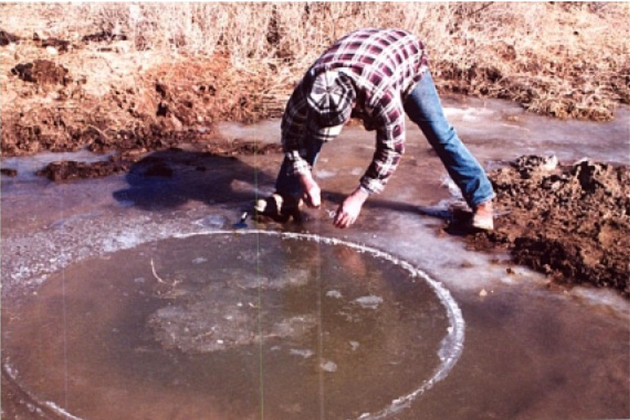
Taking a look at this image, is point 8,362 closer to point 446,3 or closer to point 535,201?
point 535,201

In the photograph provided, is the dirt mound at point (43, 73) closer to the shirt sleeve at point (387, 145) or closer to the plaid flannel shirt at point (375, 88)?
the plaid flannel shirt at point (375, 88)

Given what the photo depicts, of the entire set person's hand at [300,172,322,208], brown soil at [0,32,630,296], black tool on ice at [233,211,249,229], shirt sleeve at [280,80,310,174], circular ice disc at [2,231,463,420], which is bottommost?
circular ice disc at [2,231,463,420]

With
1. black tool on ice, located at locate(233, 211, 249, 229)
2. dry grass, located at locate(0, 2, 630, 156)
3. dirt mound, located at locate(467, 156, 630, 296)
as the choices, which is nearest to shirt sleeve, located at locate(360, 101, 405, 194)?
dirt mound, located at locate(467, 156, 630, 296)

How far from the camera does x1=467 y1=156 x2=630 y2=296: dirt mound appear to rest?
4270 millimetres

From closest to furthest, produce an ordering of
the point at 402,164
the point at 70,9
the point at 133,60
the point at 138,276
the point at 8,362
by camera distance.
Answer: the point at 8,362 → the point at 138,276 → the point at 402,164 → the point at 133,60 → the point at 70,9

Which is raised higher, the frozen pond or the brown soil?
the brown soil

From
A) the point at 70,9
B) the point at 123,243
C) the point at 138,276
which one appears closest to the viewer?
the point at 138,276

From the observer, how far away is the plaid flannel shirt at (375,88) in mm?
3471

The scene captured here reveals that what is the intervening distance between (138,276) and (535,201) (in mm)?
2553

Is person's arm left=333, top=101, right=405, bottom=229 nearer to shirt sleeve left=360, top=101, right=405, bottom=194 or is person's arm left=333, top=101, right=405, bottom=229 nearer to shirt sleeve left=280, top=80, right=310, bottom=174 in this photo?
shirt sleeve left=360, top=101, right=405, bottom=194

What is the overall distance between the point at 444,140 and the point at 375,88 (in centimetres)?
105

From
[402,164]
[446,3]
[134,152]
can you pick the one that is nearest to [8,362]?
[134,152]

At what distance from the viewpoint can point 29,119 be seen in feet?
20.8

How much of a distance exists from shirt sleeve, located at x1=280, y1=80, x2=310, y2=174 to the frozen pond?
0.66 m
